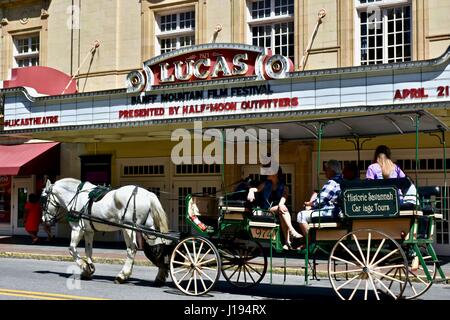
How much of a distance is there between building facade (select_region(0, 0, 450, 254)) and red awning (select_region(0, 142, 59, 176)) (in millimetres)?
513

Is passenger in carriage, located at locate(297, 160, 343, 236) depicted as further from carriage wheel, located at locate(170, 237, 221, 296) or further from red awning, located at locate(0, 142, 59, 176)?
red awning, located at locate(0, 142, 59, 176)

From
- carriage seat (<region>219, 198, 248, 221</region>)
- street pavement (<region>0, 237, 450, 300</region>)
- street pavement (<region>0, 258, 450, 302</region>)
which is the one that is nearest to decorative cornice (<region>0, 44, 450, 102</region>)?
street pavement (<region>0, 237, 450, 300</region>)

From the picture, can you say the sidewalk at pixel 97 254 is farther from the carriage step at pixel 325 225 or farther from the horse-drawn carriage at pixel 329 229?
the carriage step at pixel 325 225

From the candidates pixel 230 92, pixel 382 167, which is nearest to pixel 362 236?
pixel 382 167

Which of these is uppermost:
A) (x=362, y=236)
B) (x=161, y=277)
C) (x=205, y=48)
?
(x=205, y=48)

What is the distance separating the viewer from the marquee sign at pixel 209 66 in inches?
647

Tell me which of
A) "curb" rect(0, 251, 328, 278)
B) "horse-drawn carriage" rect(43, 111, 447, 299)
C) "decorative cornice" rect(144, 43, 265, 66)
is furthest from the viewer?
"decorative cornice" rect(144, 43, 265, 66)

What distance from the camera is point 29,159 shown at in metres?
22.2

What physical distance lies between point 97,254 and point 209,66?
605 centimetres

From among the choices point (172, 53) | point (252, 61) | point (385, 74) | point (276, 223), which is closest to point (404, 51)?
point (385, 74)

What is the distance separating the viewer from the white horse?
447 inches

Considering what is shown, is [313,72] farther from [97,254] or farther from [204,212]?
[97,254]

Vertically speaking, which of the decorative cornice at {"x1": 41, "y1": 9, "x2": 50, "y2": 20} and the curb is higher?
the decorative cornice at {"x1": 41, "y1": 9, "x2": 50, "y2": 20}
